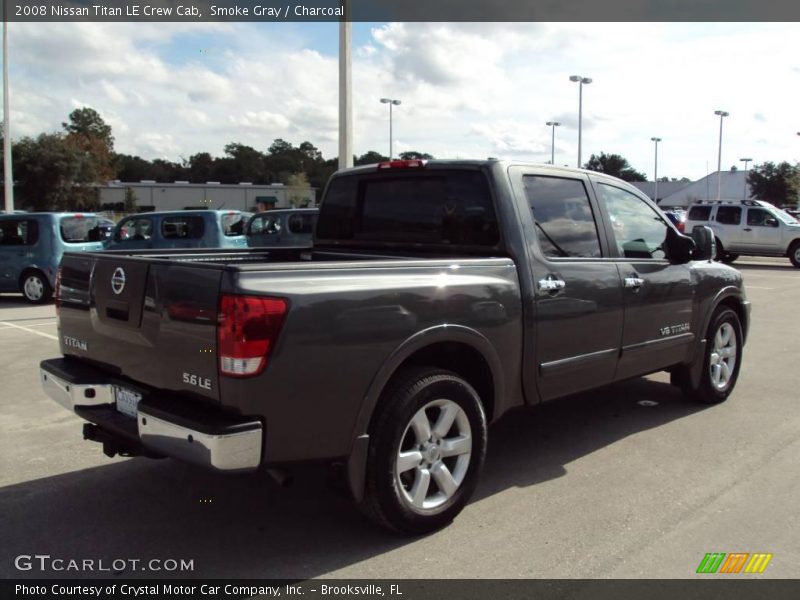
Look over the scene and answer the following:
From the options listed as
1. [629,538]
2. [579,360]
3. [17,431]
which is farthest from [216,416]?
[17,431]

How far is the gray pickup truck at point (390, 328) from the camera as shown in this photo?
297 centimetres

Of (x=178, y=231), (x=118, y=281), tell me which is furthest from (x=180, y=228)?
(x=118, y=281)

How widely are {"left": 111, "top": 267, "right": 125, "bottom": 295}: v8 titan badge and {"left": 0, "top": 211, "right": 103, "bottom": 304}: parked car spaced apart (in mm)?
11356

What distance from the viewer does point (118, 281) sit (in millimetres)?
3508

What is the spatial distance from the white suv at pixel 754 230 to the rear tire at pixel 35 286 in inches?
716

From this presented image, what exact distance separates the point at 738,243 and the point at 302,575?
74.7ft

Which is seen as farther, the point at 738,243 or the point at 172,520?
the point at 738,243

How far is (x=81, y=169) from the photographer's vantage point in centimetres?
5728

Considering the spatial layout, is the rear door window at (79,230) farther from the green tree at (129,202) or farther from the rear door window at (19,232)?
the green tree at (129,202)

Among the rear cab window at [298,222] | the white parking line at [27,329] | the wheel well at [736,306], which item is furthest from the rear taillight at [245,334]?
the rear cab window at [298,222]

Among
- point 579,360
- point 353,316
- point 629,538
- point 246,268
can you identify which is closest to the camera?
point 246,268

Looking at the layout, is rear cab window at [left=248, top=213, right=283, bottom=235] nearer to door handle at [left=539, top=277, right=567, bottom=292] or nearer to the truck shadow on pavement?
the truck shadow on pavement

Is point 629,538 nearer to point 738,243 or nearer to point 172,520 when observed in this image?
point 172,520

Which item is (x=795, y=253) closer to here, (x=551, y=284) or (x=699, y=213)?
(x=699, y=213)
